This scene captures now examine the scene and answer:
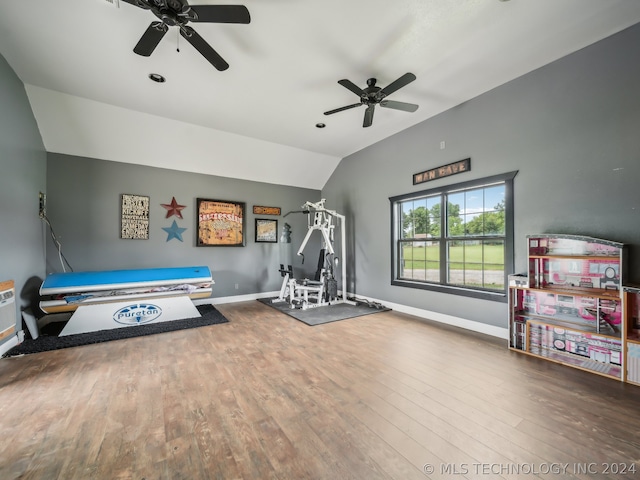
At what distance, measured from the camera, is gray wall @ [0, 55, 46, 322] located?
2988mm

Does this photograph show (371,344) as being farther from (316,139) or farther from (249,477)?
(316,139)

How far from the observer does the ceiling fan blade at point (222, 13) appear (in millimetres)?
1988

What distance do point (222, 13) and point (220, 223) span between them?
14.0ft

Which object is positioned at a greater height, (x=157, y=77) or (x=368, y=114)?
(x=157, y=77)

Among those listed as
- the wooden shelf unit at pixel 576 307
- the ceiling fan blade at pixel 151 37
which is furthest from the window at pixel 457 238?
the ceiling fan blade at pixel 151 37

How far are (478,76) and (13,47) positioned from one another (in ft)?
17.9

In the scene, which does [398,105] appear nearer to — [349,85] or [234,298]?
[349,85]

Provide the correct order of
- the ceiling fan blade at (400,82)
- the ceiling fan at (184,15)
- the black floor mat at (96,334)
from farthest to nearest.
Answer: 1. the black floor mat at (96,334)
2. the ceiling fan blade at (400,82)
3. the ceiling fan at (184,15)

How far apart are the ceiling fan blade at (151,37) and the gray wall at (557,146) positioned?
3.93 meters

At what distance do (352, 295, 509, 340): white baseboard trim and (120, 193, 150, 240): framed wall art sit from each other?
196 inches

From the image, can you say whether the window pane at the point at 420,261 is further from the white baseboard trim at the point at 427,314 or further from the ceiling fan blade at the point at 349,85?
the ceiling fan blade at the point at 349,85

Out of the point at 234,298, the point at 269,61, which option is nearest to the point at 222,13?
the point at 269,61

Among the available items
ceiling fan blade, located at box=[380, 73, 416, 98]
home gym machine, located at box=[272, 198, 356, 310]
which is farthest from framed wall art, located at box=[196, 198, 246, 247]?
ceiling fan blade, located at box=[380, 73, 416, 98]

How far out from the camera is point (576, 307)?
9.48 ft
